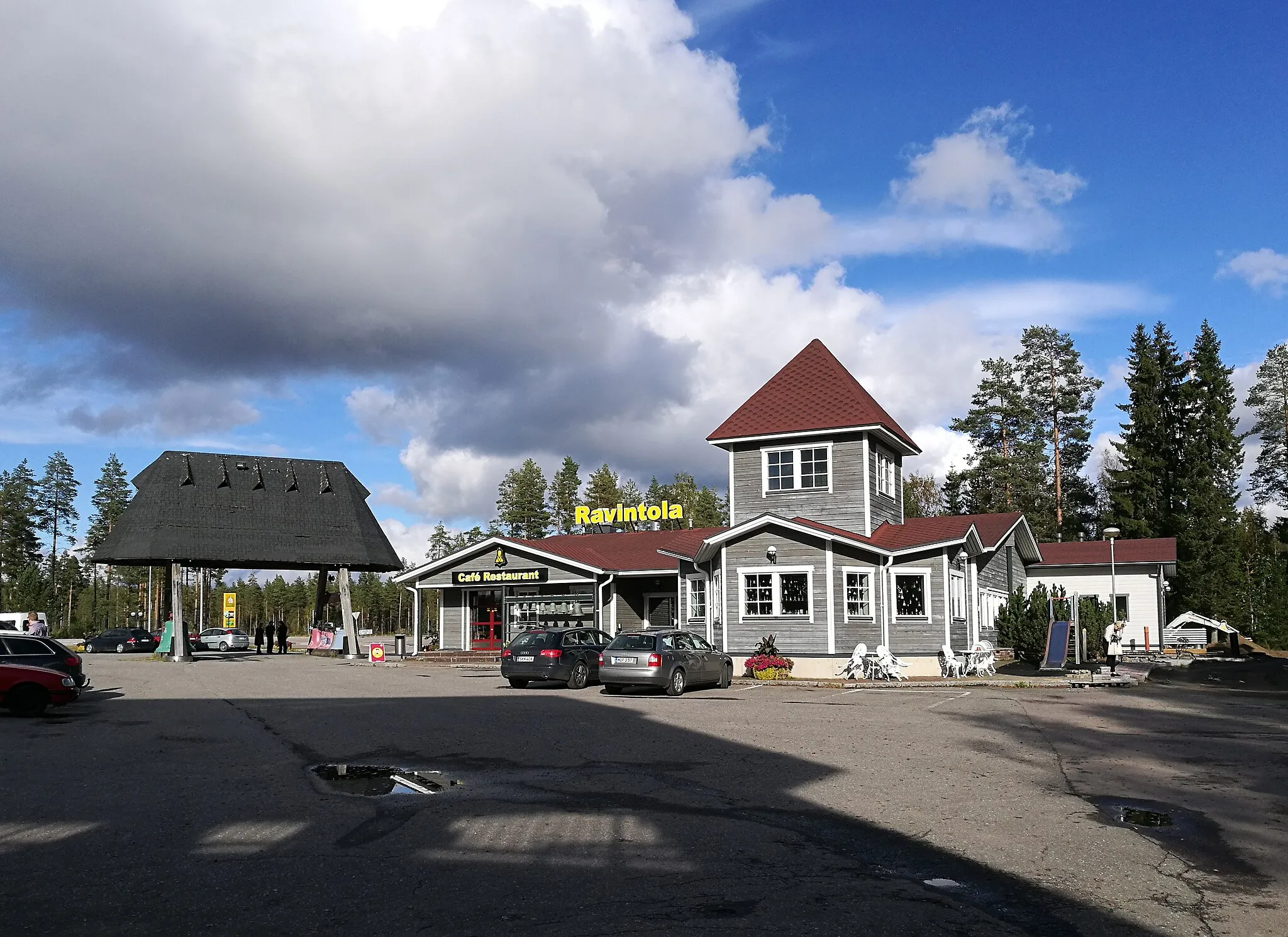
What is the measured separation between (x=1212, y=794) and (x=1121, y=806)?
1.45 meters

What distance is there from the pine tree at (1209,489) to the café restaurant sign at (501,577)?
32.6 metres

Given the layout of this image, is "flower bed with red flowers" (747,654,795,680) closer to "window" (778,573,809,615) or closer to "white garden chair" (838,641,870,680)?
"window" (778,573,809,615)

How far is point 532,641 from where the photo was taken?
2650cm

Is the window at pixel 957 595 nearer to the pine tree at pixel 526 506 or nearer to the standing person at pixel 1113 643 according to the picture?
the standing person at pixel 1113 643

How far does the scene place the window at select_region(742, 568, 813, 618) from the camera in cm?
3061

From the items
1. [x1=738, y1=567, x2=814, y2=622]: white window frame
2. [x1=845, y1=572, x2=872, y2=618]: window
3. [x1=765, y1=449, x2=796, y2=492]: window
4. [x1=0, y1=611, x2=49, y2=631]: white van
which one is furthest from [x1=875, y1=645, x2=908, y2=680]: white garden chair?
[x1=0, y1=611, x2=49, y2=631]: white van

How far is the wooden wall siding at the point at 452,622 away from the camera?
4341 centimetres

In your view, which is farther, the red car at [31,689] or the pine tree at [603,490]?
the pine tree at [603,490]

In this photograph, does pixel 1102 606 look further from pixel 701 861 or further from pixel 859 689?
pixel 701 861

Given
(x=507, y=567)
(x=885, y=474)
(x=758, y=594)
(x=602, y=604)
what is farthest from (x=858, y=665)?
(x=507, y=567)

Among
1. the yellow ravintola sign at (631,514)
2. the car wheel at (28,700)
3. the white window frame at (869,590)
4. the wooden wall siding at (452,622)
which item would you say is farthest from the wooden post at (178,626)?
the white window frame at (869,590)

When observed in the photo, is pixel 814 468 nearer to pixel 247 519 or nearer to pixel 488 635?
pixel 488 635

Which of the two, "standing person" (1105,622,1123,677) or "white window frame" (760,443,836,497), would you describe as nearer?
"standing person" (1105,622,1123,677)

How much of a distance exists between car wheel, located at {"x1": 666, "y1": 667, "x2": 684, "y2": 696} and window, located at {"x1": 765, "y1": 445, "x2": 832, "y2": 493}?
10.7 m
